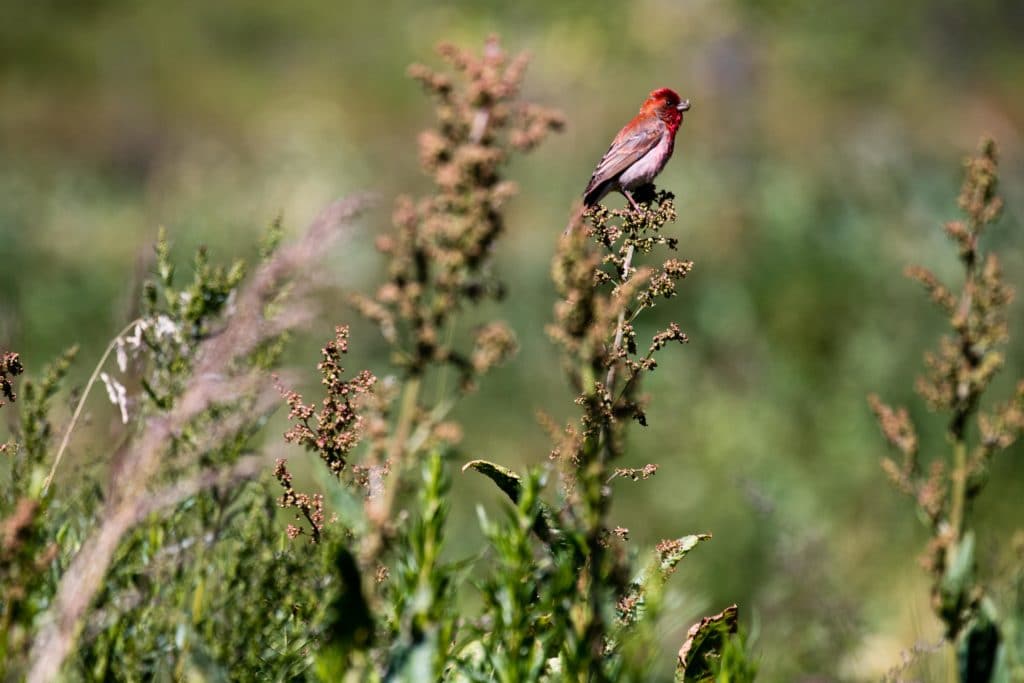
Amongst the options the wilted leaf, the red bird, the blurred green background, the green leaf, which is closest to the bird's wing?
the red bird

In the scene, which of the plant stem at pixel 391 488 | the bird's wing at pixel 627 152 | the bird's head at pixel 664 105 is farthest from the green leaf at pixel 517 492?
the bird's head at pixel 664 105

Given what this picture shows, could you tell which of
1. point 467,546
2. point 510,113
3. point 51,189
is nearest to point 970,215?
point 510,113

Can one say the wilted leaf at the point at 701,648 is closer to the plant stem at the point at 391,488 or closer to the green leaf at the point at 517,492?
the green leaf at the point at 517,492

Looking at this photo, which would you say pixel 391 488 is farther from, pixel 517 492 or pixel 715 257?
pixel 715 257

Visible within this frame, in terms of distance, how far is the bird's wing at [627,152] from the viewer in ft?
11.2

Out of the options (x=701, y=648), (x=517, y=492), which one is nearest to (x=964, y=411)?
(x=701, y=648)

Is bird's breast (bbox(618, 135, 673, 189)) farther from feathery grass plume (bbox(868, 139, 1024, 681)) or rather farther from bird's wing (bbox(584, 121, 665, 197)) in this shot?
feathery grass plume (bbox(868, 139, 1024, 681))

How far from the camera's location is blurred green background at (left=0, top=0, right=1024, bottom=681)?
5254 mm

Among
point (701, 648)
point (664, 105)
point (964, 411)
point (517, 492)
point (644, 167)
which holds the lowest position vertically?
point (701, 648)

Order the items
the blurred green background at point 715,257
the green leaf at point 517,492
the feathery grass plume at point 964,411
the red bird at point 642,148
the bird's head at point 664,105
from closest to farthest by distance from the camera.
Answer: the feathery grass plume at point 964,411, the green leaf at point 517,492, the red bird at point 642,148, the bird's head at point 664,105, the blurred green background at point 715,257

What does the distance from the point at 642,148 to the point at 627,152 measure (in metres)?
0.08

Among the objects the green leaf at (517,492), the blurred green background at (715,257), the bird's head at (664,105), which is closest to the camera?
the green leaf at (517,492)

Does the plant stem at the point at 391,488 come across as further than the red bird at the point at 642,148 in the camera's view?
No

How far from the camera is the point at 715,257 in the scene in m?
11.4
